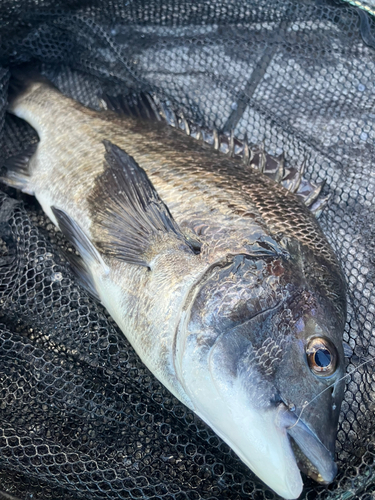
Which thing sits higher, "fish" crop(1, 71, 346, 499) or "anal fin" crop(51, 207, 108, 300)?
"fish" crop(1, 71, 346, 499)

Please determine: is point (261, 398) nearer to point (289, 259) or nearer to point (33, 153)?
point (289, 259)

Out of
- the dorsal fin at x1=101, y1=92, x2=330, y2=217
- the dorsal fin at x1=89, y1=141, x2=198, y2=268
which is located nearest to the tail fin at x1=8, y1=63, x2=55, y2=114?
the dorsal fin at x1=101, y1=92, x2=330, y2=217

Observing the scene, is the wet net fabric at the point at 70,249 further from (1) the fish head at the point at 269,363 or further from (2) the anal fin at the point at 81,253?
(1) the fish head at the point at 269,363

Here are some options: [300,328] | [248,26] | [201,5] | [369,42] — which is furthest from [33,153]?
[369,42]

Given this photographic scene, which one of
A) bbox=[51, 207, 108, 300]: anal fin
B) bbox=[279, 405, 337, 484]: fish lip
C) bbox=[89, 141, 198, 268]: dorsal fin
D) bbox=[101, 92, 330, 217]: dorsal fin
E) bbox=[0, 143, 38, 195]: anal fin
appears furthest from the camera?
bbox=[0, 143, 38, 195]: anal fin

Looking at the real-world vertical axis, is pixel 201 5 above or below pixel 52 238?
above

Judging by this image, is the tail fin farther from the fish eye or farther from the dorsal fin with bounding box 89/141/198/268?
the fish eye

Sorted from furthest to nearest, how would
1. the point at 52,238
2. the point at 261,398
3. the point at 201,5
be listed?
the point at 201,5 < the point at 52,238 < the point at 261,398
